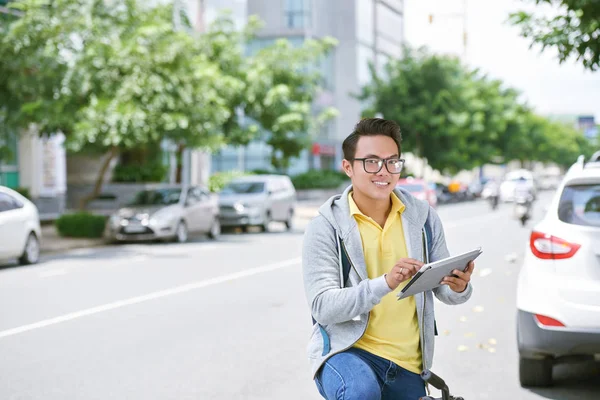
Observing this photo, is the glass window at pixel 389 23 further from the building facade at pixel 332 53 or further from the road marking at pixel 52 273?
the road marking at pixel 52 273

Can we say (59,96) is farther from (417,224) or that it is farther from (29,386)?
(417,224)

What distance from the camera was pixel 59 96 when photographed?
22750 mm

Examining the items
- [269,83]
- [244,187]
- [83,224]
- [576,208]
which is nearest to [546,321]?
[576,208]

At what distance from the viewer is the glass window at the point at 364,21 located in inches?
2653

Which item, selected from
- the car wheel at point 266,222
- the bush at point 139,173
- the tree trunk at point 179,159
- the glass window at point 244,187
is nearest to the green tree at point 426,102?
the bush at point 139,173

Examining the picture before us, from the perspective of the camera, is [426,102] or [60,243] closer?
[60,243]

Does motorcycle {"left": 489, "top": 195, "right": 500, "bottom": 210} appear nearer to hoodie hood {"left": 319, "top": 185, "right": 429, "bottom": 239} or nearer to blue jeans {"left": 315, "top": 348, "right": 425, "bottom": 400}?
hoodie hood {"left": 319, "top": 185, "right": 429, "bottom": 239}

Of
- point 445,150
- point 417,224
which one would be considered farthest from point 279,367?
point 445,150

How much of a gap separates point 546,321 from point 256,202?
71.0 feet

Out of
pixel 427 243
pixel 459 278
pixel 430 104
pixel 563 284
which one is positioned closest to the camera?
pixel 459 278

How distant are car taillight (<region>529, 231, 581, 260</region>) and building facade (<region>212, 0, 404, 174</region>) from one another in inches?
2076

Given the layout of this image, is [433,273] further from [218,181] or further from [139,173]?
[139,173]

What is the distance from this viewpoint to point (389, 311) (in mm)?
3494

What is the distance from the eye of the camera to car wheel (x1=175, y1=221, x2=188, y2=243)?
23188 mm
